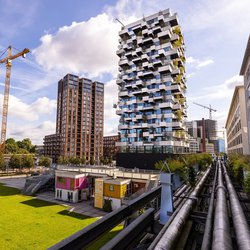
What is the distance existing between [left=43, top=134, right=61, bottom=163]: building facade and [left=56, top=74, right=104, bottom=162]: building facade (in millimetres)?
5155

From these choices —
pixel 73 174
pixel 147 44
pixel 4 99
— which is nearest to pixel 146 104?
pixel 147 44

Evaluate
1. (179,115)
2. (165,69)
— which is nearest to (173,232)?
(165,69)

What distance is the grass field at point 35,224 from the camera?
966 inches

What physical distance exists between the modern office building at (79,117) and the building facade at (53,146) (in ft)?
14.1

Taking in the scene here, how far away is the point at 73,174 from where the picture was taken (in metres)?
43.9

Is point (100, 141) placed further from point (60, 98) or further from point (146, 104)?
point (146, 104)

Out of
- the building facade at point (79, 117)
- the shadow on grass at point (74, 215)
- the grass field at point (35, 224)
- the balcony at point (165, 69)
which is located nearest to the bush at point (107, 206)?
the shadow on grass at point (74, 215)

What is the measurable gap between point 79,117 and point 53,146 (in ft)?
95.9

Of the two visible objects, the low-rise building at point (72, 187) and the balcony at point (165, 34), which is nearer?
the low-rise building at point (72, 187)

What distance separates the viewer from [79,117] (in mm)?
136750

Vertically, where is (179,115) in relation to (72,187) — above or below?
above

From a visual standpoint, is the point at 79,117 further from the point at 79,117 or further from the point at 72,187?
the point at 72,187

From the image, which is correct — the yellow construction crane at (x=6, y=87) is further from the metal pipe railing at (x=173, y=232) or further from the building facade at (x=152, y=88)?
the metal pipe railing at (x=173, y=232)

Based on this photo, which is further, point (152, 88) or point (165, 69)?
point (152, 88)
